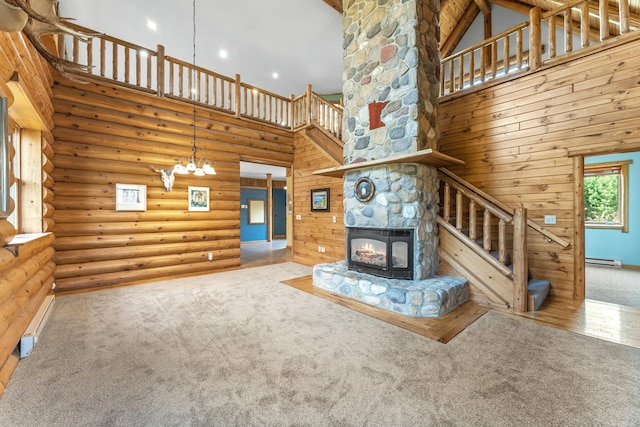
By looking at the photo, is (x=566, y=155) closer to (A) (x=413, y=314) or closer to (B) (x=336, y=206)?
(A) (x=413, y=314)

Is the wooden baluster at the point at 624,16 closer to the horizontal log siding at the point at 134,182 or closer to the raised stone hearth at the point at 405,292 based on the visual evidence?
the raised stone hearth at the point at 405,292

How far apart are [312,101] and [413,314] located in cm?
525

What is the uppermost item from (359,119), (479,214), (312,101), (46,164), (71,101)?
(312,101)

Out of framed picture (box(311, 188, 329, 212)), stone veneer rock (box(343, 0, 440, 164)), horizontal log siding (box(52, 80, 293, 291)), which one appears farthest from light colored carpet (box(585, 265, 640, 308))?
horizontal log siding (box(52, 80, 293, 291))

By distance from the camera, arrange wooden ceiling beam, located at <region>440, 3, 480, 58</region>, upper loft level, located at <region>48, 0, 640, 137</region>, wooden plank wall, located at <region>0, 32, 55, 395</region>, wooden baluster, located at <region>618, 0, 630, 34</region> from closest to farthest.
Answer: wooden plank wall, located at <region>0, 32, 55, 395</region> → wooden baluster, located at <region>618, 0, 630, 34</region> → upper loft level, located at <region>48, 0, 640, 137</region> → wooden ceiling beam, located at <region>440, 3, 480, 58</region>

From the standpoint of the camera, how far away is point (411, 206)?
3.40 meters

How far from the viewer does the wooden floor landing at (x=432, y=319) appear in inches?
103

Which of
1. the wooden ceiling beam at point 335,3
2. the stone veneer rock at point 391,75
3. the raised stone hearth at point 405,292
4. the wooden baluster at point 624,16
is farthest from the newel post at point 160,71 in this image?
the wooden baluster at point 624,16

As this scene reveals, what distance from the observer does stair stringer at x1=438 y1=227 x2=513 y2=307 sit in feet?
10.6

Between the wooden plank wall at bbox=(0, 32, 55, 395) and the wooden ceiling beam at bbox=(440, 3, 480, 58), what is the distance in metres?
8.58

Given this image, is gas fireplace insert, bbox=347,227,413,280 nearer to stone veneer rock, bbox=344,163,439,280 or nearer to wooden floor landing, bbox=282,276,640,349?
stone veneer rock, bbox=344,163,439,280

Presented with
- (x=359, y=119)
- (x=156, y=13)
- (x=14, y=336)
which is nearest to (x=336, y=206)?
(x=359, y=119)

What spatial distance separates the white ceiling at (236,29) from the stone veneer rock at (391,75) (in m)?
2.49

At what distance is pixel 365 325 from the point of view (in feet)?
9.20
